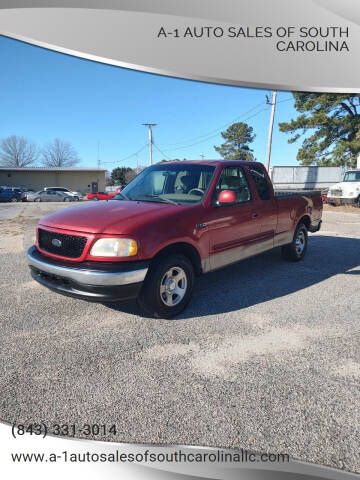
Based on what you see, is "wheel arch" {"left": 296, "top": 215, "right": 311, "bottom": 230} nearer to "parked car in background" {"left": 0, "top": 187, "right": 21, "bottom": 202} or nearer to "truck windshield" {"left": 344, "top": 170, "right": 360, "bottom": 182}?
"truck windshield" {"left": 344, "top": 170, "right": 360, "bottom": 182}

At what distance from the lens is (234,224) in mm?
4449

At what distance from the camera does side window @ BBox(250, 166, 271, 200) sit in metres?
5.16

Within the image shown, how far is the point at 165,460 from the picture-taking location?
6.18 feet

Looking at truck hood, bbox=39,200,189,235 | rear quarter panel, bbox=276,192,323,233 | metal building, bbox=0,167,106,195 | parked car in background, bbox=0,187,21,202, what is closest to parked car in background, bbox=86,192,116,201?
truck hood, bbox=39,200,189,235

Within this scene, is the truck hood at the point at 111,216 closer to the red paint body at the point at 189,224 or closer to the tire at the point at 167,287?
the red paint body at the point at 189,224

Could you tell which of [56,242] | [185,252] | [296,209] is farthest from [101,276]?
[296,209]

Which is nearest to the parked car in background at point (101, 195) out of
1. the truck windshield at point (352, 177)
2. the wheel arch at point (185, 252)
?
the wheel arch at point (185, 252)

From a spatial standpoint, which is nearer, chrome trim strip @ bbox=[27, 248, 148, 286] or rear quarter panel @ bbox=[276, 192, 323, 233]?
chrome trim strip @ bbox=[27, 248, 148, 286]

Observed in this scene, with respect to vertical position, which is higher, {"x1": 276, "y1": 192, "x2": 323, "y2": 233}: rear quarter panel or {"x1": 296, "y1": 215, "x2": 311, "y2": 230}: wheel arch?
{"x1": 276, "y1": 192, "x2": 323, "y2": 233}: rear quarter panel

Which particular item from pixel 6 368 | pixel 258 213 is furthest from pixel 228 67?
Answer: pixel 6 368

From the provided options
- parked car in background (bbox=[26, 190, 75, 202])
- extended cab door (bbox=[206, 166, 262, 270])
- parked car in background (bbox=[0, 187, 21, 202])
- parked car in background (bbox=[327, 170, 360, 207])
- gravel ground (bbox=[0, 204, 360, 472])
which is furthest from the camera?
parked car in background (bbox=[26, 190, 75, 202])

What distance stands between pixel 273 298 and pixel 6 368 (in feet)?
10.6

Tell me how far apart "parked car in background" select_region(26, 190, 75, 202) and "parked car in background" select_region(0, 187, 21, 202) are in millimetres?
1028

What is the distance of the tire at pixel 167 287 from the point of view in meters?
3.49
